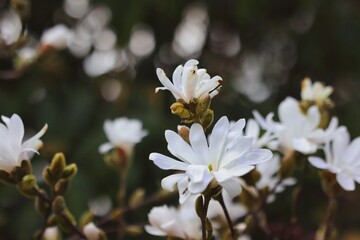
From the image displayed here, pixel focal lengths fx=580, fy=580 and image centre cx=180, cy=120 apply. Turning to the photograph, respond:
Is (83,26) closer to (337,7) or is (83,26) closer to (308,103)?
(337,7)

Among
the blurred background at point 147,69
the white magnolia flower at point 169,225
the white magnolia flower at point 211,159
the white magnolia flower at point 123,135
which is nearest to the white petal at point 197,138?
the white magnolia flower at point 211,159

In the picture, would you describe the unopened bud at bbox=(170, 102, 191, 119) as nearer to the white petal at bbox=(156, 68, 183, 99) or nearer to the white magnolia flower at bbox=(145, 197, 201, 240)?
the white petal at bbox=(156, 68, 183, 99)

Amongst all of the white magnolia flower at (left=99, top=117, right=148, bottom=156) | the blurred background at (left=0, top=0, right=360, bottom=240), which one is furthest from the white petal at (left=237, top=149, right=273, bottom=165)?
the blurred background at (left=0, top=0, right=360, bottom=240)

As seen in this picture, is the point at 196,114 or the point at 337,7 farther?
the point at 337,7

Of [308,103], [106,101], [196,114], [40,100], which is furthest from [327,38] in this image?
[196,114]

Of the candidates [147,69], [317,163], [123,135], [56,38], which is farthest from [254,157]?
[147,69]

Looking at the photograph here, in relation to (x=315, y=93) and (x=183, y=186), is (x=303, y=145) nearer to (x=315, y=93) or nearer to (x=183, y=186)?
(x=315, y=93)

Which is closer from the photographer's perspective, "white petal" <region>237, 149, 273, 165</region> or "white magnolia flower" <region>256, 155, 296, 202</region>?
"white petal" <region>237, 149, 273, 165</region>
